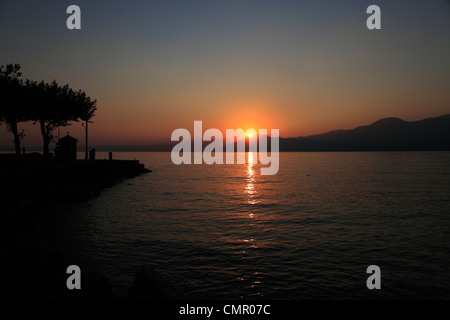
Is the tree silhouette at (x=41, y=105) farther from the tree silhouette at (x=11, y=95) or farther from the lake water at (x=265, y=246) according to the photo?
the lake water at (x=265, y=246)

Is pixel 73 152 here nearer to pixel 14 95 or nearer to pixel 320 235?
pixel 14 95

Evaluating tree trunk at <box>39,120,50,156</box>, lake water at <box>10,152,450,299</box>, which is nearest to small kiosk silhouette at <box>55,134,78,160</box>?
tree trunk at <box>39,120,50,156</box>

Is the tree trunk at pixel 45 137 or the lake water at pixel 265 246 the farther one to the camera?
the tree trunk at pixel 45 137

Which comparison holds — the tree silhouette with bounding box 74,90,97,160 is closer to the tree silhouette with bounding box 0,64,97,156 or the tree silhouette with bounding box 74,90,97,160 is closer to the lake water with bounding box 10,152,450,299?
the tree silhouette with bounding box 0,64,97,156

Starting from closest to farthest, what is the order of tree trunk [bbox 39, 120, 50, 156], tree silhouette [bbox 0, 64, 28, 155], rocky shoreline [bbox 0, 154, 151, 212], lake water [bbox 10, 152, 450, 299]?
1. lake water [bbox 10, 152, 450, 299]
2. rocky shoreline [bbox 0, 154, 151, 212]
3. tree silhouette [bbox 0, 64, 28, 155]
4. tree trunk [bbox 39, 120, 50, 156]

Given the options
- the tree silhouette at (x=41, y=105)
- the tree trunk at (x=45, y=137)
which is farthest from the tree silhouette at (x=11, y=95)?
the tree trunk at (x=45, y=137)

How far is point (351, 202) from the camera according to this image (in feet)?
94.2

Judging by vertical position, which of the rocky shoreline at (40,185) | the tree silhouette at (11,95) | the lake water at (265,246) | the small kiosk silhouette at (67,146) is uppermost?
the tree silhouette at (11,95)

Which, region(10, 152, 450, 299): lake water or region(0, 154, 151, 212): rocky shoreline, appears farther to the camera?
region(0, 154, 151, 212): rocky shoreline

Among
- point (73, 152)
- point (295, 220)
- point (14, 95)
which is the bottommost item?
point (295, 220)

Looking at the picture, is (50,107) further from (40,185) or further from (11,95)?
(40,185)

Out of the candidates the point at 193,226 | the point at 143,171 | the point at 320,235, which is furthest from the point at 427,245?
the point at 143,171
